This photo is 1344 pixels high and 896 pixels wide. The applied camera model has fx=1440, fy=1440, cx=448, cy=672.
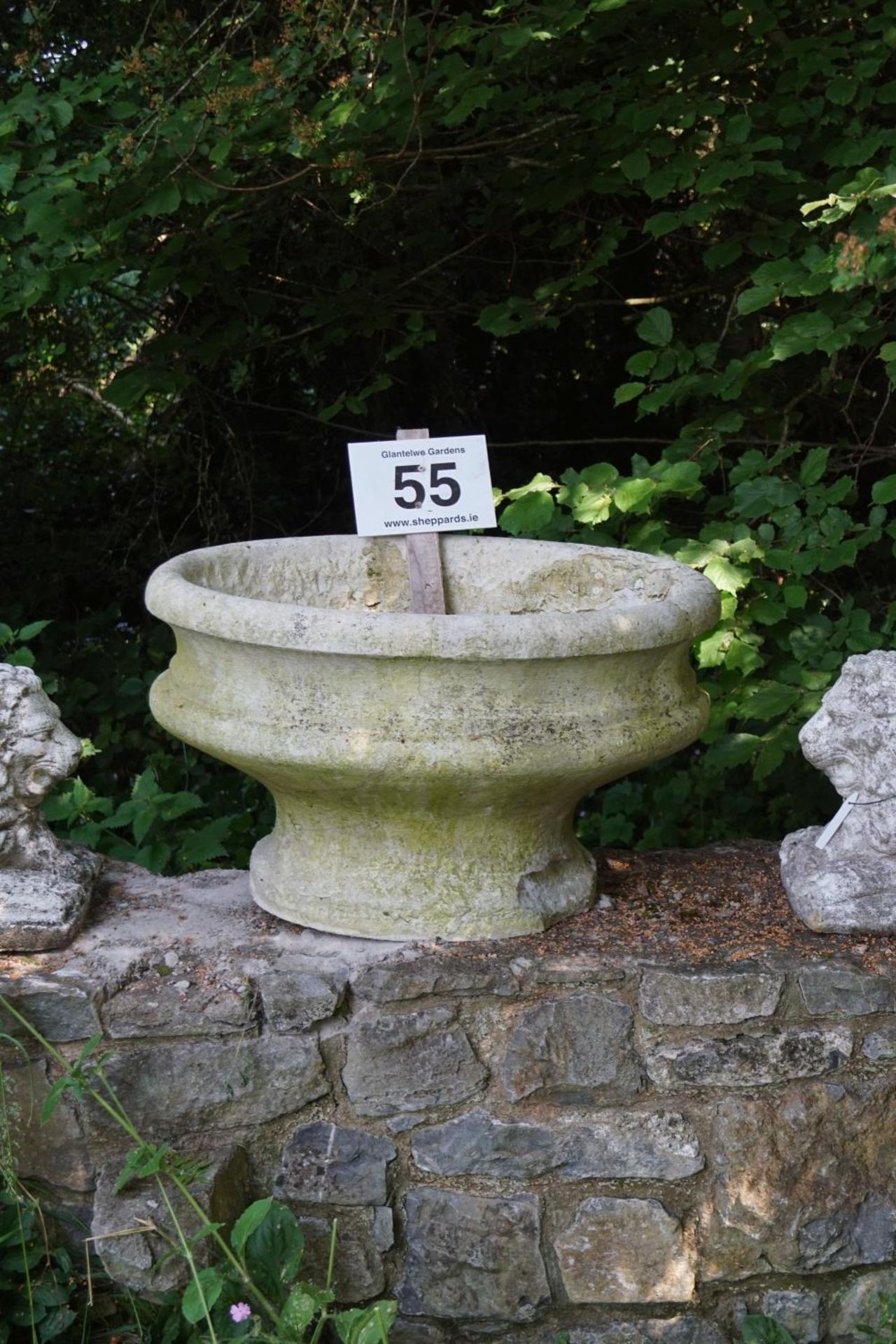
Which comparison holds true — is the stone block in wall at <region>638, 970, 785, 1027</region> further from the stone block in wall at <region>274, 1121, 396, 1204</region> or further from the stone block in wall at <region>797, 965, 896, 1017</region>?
the stone block in wall at <region>274, 1121, 396, 1204</region>

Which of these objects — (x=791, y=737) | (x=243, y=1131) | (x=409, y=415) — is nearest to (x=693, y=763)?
(x=791, y=737)

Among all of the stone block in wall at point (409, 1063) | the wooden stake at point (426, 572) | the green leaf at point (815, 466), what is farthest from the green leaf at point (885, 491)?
the stone block in wall at point (409, 1063)

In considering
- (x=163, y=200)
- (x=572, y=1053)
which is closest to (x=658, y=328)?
(x=163, y=200)

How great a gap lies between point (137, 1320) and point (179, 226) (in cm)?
278

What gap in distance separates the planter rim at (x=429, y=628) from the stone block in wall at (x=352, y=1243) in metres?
0.95

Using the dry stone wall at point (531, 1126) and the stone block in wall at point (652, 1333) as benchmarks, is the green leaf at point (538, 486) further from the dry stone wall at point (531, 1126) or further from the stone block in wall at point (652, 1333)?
Result: the stone block in wall at point (652, 1333)

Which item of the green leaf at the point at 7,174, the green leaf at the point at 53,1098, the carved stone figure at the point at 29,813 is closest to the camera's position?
the green leaf at the point at 53,1098

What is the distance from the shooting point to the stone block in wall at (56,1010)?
93.5 inches

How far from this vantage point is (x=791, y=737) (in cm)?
331

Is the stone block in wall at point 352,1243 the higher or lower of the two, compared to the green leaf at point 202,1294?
lower

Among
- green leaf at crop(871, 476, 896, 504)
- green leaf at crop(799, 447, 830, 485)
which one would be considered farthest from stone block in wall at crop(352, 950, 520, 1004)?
green leaf at crop(799, 447, 830, 485)

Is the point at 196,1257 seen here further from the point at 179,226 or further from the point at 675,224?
the point at 179,226

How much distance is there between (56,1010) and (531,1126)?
31.9 inches

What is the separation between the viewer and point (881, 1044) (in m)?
2.44
